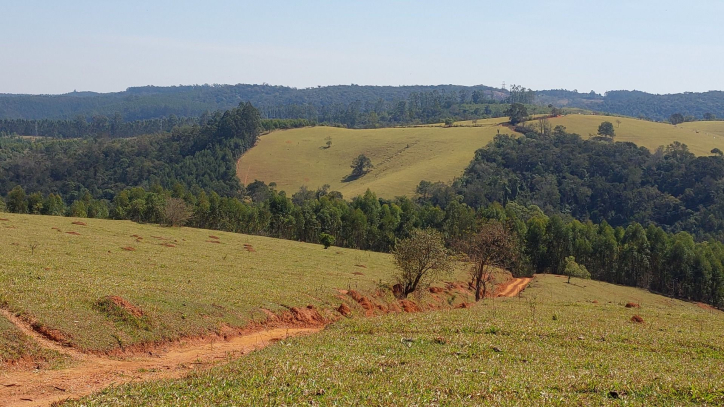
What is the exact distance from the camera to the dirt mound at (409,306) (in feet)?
135

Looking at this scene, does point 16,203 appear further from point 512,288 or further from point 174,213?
point 512,288

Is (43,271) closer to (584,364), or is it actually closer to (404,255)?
(404,255)

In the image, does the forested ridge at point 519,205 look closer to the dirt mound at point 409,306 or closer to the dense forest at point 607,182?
the dense forest at point 607,182

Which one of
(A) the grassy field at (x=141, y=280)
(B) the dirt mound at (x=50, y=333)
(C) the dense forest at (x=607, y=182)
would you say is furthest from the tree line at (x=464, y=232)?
(B) the dirt mound at (x=50, y=333)

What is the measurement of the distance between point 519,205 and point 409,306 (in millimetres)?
109735

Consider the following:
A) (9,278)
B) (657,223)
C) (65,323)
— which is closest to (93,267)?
(9,278)

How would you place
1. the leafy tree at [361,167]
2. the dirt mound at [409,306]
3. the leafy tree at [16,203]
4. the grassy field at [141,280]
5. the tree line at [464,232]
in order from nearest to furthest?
the grassy field at [141,280] → the dirt mound at [409,306] → the tree line at [464,232] → the leafy tree at [16,203] → the leafy tree at [361,167]

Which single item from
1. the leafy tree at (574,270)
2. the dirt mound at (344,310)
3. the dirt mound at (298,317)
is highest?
the dirt mound at (298,317)

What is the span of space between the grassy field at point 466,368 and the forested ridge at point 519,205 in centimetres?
3178

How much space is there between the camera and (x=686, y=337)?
26.5 m

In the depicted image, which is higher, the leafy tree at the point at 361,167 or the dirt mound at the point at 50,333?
the dirt mound at the point at 50,333

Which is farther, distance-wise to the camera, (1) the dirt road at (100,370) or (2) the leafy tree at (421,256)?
(2) the leafy tree at (421,256)

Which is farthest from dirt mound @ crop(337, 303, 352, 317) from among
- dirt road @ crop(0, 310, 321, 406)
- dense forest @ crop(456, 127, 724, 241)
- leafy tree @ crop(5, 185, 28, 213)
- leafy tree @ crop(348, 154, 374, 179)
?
leafy tree @ crop(348, 154, 374, 179)

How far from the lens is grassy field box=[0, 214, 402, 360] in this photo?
2309 centimetres
